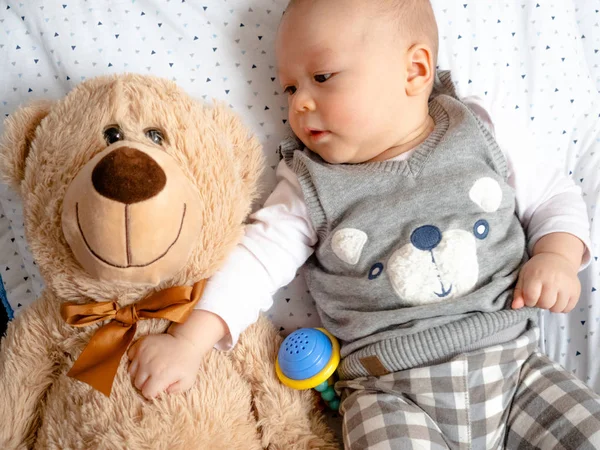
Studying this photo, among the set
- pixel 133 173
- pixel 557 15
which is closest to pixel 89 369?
pixel 133 173

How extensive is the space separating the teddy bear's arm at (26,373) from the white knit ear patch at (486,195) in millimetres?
638

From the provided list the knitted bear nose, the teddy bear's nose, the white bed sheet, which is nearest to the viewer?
the teddy bear's nose

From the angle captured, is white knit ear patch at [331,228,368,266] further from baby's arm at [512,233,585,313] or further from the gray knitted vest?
baby's arm at [512,233,585,313]

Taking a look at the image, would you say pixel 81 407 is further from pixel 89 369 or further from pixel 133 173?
pixel 133 173

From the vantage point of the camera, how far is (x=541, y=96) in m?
1.02

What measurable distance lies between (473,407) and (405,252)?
0.24 m

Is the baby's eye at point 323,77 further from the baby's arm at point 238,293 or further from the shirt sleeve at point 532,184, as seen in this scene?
the shirt sleeve at point 532,184

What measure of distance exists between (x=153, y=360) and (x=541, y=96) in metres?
0.82

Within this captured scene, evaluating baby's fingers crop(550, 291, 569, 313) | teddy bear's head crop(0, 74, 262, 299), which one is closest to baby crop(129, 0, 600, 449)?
baby's fingers crop(550, 291, 569, 313)

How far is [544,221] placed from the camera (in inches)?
35.5

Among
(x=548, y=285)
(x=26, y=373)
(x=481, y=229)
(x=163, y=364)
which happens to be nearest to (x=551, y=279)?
(x=548, y=285)

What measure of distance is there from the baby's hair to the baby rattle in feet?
1.63

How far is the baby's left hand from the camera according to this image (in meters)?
0.81

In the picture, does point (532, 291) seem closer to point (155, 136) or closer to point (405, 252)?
point (405, 252)
